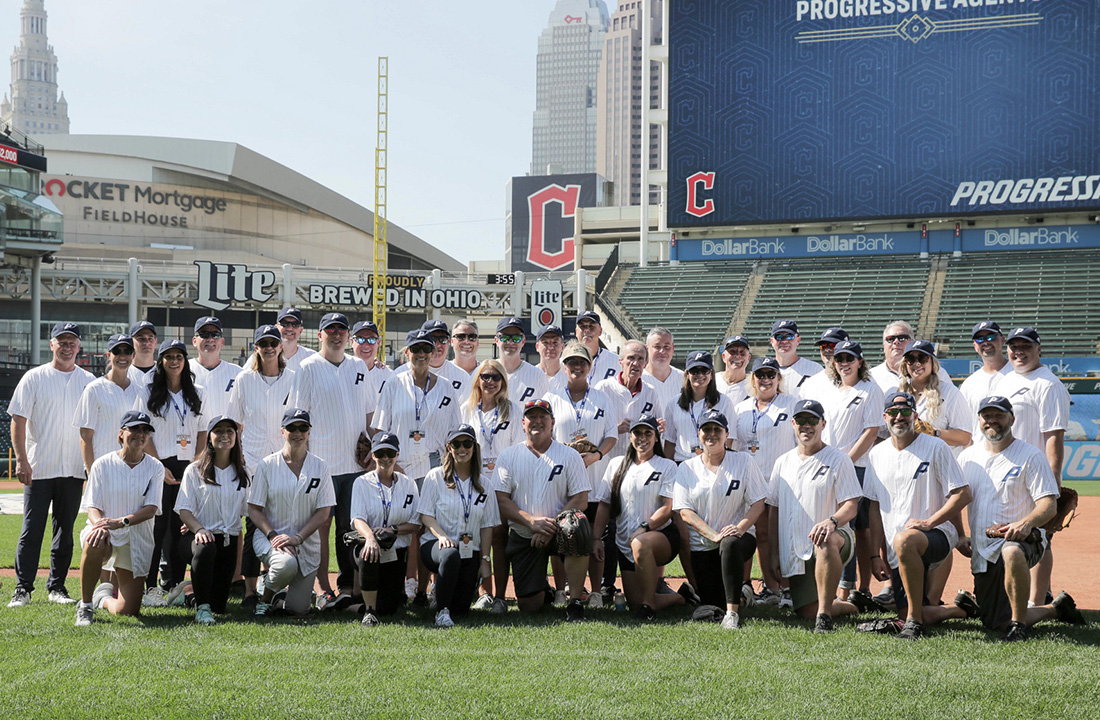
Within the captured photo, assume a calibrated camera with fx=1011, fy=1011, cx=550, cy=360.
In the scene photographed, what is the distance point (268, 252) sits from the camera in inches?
2109

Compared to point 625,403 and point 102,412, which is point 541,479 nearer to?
point 625,403

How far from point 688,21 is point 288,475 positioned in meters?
26.5

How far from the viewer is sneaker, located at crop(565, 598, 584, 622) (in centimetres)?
646

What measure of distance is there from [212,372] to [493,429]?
7.21ft

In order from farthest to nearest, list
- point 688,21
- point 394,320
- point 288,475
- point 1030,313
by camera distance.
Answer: point 394,320 → point 688,21 → point 1030,313 → point 288,475

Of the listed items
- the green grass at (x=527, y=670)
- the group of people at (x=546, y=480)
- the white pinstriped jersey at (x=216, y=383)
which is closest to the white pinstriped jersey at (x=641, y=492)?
the group of people at (x=546, y=480)

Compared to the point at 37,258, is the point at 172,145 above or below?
above

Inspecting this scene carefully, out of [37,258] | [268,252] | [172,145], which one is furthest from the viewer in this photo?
[268,252]

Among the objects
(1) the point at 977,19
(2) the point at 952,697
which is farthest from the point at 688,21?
(2) the point at 952,697

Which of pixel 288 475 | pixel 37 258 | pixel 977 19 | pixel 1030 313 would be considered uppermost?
pixel 977 19

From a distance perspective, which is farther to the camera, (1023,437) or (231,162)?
(231,162)

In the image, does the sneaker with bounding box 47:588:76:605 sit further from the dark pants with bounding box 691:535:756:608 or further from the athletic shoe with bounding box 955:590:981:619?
the athletic shoe with bounding box 955:590:981:619

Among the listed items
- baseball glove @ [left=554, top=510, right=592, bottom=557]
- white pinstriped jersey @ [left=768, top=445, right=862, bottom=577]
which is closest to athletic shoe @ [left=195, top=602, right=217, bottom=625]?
baseball glove @ [left=554, top=510, right=592, bottom=557]

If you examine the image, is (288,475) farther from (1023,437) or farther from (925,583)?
(1023,437)
